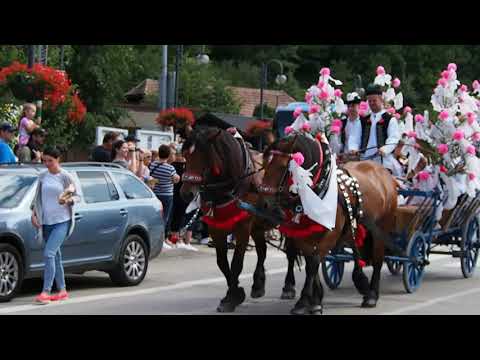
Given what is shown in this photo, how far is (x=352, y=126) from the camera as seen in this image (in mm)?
12031

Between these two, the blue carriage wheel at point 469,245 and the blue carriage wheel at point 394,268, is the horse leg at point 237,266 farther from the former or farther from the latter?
the blue carriage wheel at point 469,245

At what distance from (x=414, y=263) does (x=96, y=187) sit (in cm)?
438

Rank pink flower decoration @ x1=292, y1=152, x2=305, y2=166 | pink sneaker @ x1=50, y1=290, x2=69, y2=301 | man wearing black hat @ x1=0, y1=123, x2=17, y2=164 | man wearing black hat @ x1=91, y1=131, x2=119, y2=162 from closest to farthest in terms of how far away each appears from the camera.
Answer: pink flower decoration @ x1=292, y1=152, x2=305, y2=166 → pink sneaker @ x1=50, y1=290, x2=69, y2=301 → man wearing black hat @ x1=0, y1=123, x2=17, y2=164 → man wearing black hat @ x1=91, y1=131, x2=119, y2=162

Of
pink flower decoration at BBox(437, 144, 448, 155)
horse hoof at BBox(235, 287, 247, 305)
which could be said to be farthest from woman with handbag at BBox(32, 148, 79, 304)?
pink flower decoration at BBox(437, 144, 448, 155)

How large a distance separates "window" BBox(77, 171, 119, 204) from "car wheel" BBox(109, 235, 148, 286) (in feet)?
2.13

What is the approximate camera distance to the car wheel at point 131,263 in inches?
472

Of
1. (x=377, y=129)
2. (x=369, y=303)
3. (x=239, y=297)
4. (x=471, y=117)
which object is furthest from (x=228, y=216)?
(x=471, y=117)

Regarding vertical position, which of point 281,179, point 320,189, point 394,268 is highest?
point 281,179

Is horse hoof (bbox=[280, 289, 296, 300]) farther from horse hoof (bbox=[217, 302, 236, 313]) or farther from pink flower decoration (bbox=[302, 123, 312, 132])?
pink flower decoration (bbox=[302, 123, 312, 132])

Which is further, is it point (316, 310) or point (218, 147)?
point (218, 147)

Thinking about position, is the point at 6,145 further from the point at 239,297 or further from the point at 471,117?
the point at 471,117

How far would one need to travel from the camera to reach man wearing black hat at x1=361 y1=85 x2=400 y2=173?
467 inches

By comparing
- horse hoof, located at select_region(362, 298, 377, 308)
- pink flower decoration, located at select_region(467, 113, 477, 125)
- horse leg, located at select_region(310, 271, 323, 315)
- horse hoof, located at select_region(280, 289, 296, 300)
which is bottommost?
horse hoof, located at select_region(280, 289, 296, 300)

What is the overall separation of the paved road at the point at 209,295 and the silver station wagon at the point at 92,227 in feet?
1.12
